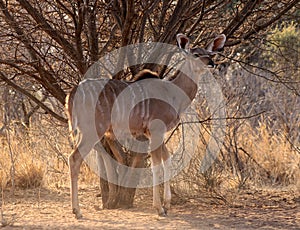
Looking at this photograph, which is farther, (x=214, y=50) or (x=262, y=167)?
(x=262, y=167)

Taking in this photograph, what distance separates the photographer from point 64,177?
9.41m

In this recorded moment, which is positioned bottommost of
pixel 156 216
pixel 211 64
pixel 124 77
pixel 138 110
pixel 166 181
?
pixel 156 216

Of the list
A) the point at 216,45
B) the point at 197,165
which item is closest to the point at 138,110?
the point at 216,45

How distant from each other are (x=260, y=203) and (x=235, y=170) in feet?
5.85

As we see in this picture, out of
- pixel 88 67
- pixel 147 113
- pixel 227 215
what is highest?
pixel 88 67

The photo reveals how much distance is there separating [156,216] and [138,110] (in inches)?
43.4

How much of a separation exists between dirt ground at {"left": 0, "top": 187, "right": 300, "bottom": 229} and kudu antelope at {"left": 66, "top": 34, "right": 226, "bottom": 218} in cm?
29

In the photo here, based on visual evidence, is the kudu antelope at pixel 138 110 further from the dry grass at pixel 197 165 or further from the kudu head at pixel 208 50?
the dry grass at pixel 197 165

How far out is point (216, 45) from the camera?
639 centimetres

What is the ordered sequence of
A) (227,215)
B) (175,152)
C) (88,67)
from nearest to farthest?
1. (227,215)
2. (88,67)
3. (175,152)

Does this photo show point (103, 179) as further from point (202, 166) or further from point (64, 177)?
point (64, 177)

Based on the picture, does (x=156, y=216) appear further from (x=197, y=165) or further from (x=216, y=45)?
(x=216, y=45)

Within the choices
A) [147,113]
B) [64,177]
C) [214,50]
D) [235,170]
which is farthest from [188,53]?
[64,177]

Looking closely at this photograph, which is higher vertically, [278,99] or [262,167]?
[278,99]
